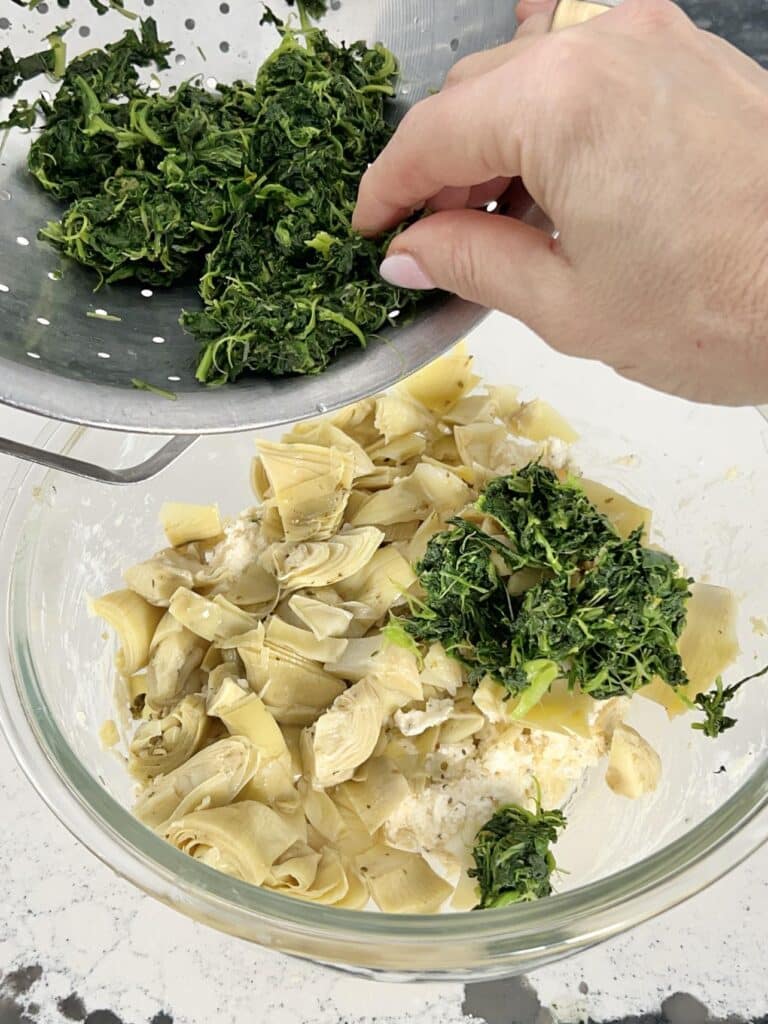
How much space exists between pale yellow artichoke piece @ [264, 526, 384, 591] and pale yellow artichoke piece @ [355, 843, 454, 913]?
21.6 inches

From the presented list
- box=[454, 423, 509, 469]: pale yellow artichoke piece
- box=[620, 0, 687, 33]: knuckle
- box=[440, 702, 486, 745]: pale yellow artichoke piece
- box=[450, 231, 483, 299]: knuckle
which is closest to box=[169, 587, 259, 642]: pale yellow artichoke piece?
box=[440, 702, 486, 745]: pale yellow artichoke piece

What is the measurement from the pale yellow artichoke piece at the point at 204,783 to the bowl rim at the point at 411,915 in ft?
0.32

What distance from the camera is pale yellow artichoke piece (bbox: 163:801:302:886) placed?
1588 mm

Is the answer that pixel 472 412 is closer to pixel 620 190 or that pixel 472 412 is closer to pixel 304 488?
pixel 304 488

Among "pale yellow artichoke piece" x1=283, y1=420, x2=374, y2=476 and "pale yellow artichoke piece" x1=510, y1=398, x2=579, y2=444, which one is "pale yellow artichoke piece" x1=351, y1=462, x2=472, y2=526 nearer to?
"pale yellow artichoke piece" x1=283, y1=420, x2=374, y2=476

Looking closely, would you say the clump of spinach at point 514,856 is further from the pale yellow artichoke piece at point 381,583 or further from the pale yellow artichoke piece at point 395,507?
the pale yellow artichoke piece at point 395,507

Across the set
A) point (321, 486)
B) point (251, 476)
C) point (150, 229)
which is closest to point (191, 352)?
point (150, 229)

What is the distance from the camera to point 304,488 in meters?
1.92

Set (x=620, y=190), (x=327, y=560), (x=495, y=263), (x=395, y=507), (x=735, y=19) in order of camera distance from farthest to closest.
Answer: (x=735, y=19) → (x=395, y=507) → (x=327, y=560) → (x=495, y=263) → (x=620, y=190)

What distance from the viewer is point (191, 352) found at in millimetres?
1546

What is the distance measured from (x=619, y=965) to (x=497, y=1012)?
291 millimetres

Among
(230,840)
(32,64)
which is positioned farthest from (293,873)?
(32,64)

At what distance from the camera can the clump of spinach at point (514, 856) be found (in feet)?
5.50

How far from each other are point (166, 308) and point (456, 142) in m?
0.61
